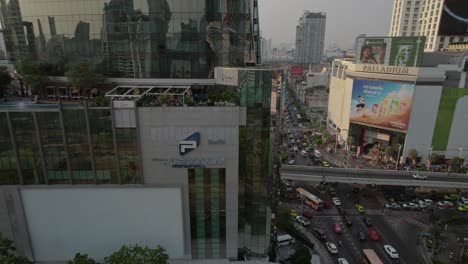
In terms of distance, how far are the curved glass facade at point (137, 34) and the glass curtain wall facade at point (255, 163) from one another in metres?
8.89

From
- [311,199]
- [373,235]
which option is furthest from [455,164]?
[311,199]

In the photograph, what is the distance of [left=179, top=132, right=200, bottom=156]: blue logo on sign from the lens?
79.3 ft

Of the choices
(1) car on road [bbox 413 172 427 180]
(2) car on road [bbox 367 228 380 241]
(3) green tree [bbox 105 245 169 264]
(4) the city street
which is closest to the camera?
(3) green tree [bbox 105 245 169 264]

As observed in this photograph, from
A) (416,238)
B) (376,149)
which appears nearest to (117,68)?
(416,238)

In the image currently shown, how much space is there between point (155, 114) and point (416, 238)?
132 ft

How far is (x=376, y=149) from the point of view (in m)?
64.8

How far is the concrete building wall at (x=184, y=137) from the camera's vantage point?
23750 millimetres

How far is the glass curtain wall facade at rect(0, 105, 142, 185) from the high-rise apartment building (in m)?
91.2

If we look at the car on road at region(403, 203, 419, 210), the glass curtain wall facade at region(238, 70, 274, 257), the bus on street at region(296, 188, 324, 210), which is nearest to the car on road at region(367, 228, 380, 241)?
the bus on street at region(296, 188, 324, 210)

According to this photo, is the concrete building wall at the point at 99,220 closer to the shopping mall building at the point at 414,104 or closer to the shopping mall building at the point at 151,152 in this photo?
the shopping mall building at the point at 151,152

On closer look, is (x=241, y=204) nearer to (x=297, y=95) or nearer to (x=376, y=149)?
(x=376, y=149)

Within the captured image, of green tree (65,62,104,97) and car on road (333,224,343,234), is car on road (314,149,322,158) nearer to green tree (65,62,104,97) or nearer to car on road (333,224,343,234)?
car on road (333,224,343,234)

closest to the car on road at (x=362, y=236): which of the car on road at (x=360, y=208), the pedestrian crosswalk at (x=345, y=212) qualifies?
the pedestrian crosswalk at (x=345, y=212)

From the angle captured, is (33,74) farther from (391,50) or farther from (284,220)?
(391,50)
